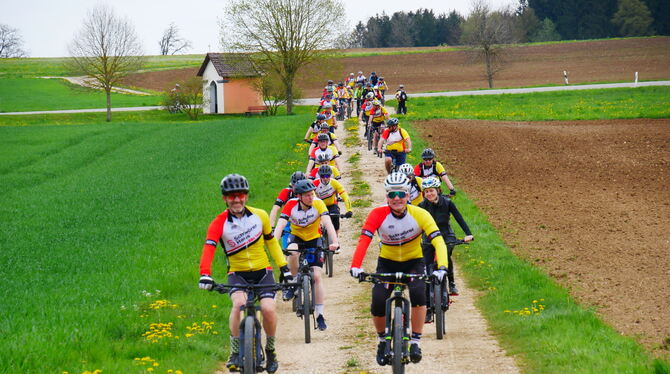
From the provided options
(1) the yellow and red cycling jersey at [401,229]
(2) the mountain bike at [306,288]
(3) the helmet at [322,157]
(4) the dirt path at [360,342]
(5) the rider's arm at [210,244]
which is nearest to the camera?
(5) the rider's arm at [210,244]

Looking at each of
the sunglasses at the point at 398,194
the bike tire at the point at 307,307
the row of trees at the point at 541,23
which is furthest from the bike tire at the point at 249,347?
the row of trees at the point at 541,23

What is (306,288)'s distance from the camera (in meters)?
12.2

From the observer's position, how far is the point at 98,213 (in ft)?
82.1

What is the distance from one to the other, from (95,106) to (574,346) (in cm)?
7794

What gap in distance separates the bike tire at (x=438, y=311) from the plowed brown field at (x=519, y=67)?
5835 centimetres

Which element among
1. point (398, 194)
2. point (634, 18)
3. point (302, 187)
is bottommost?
point (302, 187)

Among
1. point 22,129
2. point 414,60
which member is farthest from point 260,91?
point 414,60

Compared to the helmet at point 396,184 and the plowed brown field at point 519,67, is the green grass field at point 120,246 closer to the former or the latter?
the helmet at point 396,184

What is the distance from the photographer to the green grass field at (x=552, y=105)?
44156mm

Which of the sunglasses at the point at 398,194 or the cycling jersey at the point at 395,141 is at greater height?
the sunglasses at the point at 398,194

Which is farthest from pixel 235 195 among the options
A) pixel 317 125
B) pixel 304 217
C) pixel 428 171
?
pixel 317 125

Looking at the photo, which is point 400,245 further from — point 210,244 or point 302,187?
point 302,187

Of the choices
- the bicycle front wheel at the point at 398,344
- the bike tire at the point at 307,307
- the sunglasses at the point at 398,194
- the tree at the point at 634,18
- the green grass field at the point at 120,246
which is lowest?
the green grass field at the point at 120,246

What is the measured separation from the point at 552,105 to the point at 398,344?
1753 inches
